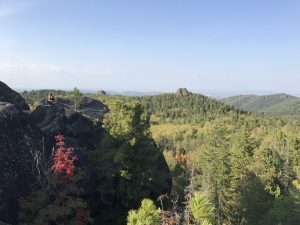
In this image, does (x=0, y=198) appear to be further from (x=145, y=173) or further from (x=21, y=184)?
(x=145, y=173)

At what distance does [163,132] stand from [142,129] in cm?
13515

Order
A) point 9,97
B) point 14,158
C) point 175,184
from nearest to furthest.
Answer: point 14,158 → point 9,97 → point 175,184

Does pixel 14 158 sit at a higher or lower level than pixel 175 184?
higher

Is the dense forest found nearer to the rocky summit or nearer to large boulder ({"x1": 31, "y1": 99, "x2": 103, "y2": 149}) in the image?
the rocky summit

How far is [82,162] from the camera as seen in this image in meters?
30.0

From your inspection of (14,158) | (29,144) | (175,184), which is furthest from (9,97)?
(175,184)

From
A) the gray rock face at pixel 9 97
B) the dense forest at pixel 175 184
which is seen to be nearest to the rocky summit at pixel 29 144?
the gray rock face at pixel 9 97

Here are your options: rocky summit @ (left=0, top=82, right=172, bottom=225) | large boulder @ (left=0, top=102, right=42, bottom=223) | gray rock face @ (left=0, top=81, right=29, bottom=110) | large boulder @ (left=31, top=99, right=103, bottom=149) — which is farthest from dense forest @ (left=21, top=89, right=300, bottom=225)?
gray rock face @ (left=0, top=81, right=29, bottom=110)

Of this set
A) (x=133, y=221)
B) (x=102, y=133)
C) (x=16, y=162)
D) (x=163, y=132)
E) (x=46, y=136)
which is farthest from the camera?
(x=163, y=132)

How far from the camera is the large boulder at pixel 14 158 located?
73.2 ft

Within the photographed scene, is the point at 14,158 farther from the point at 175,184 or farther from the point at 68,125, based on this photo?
the point at 175,184

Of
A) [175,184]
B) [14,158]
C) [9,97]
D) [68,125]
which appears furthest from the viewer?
[175,184]

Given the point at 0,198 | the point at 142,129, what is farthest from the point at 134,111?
the point at 0,198

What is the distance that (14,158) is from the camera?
2369 cm
